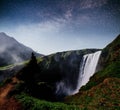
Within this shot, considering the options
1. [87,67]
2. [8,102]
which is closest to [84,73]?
[87,67]

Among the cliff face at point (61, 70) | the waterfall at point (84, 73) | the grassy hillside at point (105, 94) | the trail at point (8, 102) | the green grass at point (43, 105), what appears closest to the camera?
the green grass at point (43, 105)

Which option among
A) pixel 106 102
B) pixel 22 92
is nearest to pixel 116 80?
pixel 106 102

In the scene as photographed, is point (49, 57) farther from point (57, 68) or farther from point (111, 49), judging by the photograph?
point (111, 49)

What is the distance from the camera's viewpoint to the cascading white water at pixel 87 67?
234ft

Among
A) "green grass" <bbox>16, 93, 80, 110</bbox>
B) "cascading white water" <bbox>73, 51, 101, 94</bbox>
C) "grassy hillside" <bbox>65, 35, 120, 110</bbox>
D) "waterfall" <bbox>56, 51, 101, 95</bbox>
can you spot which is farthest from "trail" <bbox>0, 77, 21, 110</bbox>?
"waterfall" <bbox>56, 51, 101, 95</bbox>

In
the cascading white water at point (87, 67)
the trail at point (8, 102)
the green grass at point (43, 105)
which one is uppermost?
the cascading white water at point (87, 67)

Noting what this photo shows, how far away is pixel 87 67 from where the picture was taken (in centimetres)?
7638

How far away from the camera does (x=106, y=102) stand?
2898 centimetres

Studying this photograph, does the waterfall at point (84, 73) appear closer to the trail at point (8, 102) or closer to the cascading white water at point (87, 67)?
the cascading white water at point (87, 67)

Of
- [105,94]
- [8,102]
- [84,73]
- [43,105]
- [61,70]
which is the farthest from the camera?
[61,70]

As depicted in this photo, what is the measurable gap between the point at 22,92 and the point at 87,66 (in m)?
40.3

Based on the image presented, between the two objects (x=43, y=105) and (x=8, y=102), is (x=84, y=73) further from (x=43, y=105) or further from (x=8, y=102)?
(x=43, y=105)

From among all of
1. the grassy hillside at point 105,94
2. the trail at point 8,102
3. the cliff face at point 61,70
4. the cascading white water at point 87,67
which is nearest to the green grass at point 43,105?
the trail at point 8,102

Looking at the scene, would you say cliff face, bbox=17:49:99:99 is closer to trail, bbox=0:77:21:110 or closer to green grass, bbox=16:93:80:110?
trail, bbox=0:77:21:110
